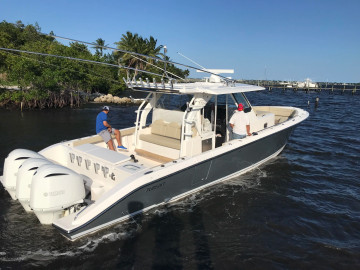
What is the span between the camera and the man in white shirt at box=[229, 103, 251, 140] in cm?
763

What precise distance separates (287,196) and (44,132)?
1293 cm

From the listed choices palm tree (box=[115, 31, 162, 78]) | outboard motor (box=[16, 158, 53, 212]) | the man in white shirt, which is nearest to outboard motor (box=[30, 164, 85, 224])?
outboard motor (box=[16, 158, 53, 212])

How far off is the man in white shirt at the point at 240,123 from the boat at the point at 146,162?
26 centimetres

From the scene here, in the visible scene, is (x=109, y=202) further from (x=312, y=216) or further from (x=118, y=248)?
(x=312, y=216)

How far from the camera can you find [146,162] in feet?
24.8

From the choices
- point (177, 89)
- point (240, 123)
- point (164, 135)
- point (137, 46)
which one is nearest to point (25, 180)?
point (164, 135)

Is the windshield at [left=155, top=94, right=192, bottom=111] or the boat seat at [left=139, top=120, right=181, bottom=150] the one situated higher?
the windshield at [left=155, top=94, right=192, bottom=111]

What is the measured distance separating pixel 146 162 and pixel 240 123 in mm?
2822

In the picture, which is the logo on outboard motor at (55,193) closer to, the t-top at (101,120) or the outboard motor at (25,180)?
the outboard motor at (25,180)

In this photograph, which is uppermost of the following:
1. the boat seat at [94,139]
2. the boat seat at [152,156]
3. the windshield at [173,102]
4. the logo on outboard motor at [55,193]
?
the windshield at [173,102]

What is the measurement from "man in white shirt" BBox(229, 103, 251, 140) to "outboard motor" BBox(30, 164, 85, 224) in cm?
440

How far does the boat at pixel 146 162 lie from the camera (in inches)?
196

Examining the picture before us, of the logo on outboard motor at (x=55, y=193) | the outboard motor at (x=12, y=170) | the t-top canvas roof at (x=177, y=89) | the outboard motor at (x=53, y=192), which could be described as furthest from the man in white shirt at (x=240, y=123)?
the outboard motor at (x=12, y=170)

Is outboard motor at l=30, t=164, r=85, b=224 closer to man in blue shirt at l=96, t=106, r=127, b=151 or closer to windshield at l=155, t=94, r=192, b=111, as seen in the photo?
man in blue shirt at l=96, t=106, r=127, b=151
